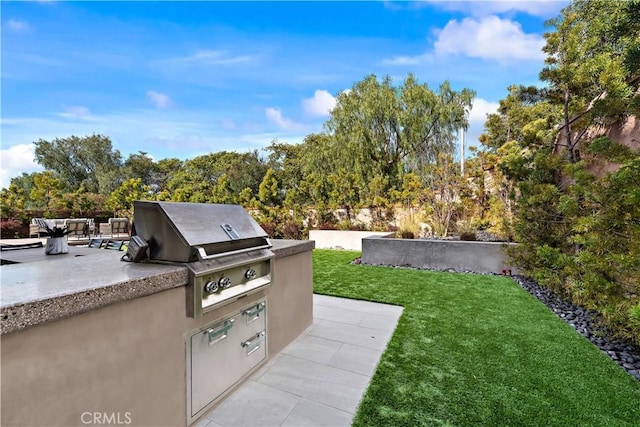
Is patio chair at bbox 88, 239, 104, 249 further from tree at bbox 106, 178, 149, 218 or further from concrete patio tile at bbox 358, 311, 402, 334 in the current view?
tree at bbox 106, 178, 149, 218

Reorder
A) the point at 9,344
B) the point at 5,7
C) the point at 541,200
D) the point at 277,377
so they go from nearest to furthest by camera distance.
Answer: the point at 9,344, the point at 277,377, the point at 5,7, the point at 541,200

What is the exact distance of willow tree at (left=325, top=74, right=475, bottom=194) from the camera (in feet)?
38.6

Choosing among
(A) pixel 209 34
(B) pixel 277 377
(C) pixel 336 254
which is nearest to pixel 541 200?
(B) pixel 277 377

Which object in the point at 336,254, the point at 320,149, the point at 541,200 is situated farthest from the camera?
the point at 320,149

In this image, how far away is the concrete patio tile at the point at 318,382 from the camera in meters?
1.99

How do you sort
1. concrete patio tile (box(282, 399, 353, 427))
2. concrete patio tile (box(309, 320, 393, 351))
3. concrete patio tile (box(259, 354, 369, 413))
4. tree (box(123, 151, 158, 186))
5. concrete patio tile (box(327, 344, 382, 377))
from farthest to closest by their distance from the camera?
1. tree (box(123, 151, 158, 186))
2. concrete patio tile (box(309, 320, 393, 351))
3. concrete patio tile (box(327, 344, 382, 377))
4. concrete patio tile (box(259, 354, 369, 413))
5. concrete patio tile (box(282, 399, 353, 427))

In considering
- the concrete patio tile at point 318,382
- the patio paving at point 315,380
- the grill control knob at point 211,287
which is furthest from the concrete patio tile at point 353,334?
the grill control knob at point 211,287

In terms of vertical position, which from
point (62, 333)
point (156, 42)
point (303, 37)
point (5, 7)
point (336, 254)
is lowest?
point (336, 254)

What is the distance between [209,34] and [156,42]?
1.17m

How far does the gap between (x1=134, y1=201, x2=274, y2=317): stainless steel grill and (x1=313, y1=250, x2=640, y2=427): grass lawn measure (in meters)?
1.13

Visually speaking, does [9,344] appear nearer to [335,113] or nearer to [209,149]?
[335,113]

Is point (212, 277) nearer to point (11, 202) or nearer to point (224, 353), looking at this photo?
point (224, 353)

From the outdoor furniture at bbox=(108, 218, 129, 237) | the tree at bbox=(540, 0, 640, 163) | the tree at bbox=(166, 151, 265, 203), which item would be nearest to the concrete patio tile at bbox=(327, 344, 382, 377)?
the tree at bbox=(540, 0, 640, 163)

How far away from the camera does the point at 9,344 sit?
36.9 inches
